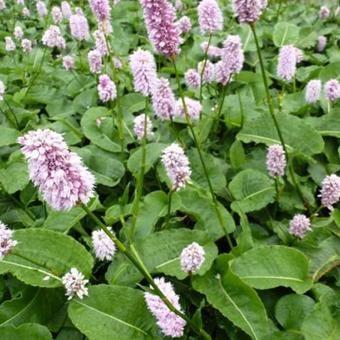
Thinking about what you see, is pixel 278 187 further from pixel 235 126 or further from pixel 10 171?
pixel 10 171

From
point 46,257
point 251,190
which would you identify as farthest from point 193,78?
point 46,257

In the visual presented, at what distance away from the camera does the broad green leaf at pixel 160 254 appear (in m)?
2.71

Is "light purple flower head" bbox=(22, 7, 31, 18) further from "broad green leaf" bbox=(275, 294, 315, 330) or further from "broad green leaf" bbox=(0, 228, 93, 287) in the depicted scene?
"broad green leaf" bbox=(275, 294, 315, 330)

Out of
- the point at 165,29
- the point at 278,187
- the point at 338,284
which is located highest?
the point at 165,29

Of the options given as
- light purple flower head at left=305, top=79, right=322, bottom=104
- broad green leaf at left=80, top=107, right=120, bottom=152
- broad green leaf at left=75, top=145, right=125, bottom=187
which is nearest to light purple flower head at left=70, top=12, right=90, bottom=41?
broad green leaf at left=80, top=107, right=120, bottom=152

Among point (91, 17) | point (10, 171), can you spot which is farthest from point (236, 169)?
point (91, 17)

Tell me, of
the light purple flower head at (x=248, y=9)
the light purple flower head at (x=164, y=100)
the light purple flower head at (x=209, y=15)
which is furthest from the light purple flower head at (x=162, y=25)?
the light purple flower head at (x=209, y=15)

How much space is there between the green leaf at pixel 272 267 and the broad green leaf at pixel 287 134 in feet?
3.06

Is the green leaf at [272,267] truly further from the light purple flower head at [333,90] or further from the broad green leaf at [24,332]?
the light purple flower head at [333,90]

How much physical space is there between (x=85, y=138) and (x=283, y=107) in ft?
5.46

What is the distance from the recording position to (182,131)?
3.92 meters

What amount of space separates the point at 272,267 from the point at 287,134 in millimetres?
1188

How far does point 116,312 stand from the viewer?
98.0 inches

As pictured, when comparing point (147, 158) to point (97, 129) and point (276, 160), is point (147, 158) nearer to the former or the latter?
point (97, 129)
